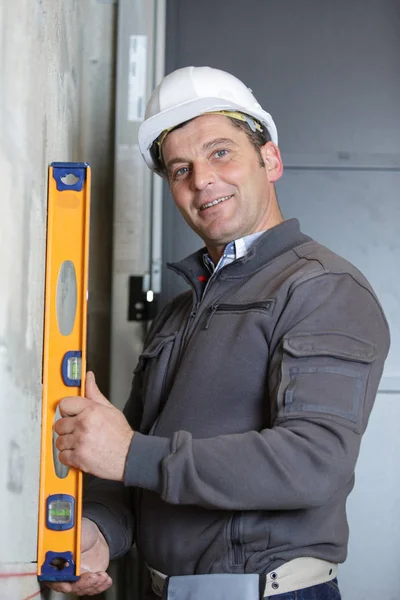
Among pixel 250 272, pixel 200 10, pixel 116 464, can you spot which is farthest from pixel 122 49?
pixel 116 464

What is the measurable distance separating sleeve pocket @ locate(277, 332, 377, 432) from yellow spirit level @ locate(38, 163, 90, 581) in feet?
1.14

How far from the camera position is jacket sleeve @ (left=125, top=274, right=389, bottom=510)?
4.04 ft

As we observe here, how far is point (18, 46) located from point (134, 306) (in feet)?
4.05

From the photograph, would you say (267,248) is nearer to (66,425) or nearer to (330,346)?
(330,346)

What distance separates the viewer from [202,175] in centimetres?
168

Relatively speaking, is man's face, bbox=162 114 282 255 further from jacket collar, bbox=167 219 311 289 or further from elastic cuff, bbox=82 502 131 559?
elastic cuff, bbox=82 502 131 559

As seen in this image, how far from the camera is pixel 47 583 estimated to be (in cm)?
142

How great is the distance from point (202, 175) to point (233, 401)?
0.51 m

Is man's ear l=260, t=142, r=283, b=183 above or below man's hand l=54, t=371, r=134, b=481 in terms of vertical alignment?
above

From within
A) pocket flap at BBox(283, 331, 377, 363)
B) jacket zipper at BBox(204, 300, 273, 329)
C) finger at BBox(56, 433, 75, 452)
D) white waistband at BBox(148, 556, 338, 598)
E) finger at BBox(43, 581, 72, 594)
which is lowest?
finger at BBox(43, 581, 72, 594)

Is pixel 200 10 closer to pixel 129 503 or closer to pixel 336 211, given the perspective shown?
pixel 336 211

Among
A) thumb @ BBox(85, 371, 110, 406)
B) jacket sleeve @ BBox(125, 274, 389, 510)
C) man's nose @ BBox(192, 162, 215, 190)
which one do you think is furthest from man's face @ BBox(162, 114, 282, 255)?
thumb @ BBox(85, 371, 110, 406)

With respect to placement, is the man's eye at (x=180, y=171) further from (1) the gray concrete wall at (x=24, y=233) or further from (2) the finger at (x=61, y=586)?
(2) the finger at (x=61, y=586)

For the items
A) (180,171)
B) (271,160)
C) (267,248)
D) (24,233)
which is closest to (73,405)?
(24,233)
